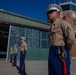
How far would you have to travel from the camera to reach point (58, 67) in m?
4.06

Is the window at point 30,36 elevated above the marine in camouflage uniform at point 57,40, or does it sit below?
above

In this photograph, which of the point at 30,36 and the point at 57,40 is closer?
the point at 57,40

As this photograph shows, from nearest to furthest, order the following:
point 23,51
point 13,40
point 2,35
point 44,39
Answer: point 23,51
point 13,40
point 44,39
point 2,35

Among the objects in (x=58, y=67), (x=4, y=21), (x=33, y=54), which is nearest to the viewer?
(x=58, y=67)

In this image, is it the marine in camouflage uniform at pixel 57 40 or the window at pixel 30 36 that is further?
the window at pixel 30 36

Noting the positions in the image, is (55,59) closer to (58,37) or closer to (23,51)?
(58,37)

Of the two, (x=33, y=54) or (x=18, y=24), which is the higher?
(x=18, y=24)

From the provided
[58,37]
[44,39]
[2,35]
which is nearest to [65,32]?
[58,37]

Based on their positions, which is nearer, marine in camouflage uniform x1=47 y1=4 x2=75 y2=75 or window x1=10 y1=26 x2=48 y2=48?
marine in camouflage uniform x1=47 y1=4 x2=75 y2=75

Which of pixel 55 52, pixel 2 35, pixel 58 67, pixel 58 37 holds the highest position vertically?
pixel 2 35

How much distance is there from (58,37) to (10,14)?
25208 millimetres

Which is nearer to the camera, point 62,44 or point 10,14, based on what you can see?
point 62,44

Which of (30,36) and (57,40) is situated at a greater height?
(30,36)

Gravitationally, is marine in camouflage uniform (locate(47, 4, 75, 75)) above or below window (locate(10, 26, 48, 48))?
below
